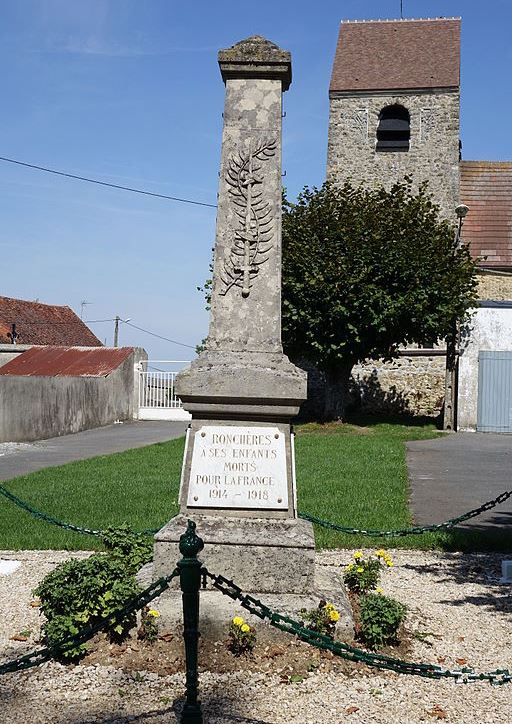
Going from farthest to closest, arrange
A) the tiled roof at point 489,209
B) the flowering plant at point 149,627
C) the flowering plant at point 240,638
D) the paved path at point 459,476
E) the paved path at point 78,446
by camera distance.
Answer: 1. the tiled roof at point 489,209
2. the paved path at point 78,446
3. the paved path at point 459,476
4. the flowering plant at point 149,627
5. the flowering plant at point 240,638

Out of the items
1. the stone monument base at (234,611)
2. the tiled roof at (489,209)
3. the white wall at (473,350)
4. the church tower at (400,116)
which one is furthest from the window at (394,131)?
the stone monument base at (234,611)

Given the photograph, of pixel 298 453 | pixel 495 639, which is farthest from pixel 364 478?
pixel 495 639

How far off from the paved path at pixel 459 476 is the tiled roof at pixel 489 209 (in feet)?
30.4

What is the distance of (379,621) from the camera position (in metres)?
→ 4.81

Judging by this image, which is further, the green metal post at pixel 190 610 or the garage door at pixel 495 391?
the garage door at pixel 495 391

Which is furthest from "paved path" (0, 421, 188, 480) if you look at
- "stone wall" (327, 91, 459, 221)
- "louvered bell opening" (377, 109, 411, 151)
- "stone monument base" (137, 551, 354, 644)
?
"louvered bell opening" (377, 109, 411, 151)

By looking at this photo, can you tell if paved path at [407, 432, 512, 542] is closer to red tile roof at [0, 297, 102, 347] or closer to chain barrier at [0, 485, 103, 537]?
chain barrier at [0, 485, 103, 537]

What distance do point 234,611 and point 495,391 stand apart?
19078 millimetres

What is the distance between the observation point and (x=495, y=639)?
5.14 metres

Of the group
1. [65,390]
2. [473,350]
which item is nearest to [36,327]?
[65,390]

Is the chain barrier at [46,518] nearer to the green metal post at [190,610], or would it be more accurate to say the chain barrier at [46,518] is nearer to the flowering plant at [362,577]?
the flowering plant at [362,577]

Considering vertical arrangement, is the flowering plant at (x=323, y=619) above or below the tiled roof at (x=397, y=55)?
below

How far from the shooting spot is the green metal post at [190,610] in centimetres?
338

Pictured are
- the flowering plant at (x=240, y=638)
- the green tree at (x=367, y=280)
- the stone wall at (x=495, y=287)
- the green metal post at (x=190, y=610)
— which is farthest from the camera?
the stone wall at (x=495, y=287)
